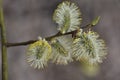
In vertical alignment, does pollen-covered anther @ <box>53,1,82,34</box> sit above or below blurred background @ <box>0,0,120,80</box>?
below

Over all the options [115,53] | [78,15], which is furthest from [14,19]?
[78,15]

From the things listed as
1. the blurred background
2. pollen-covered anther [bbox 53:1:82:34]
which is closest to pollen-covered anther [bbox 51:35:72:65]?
pollen-covered anther [bbox 53:1:82:34]

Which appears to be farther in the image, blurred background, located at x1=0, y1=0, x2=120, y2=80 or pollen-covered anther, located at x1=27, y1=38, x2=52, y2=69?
blurred background, located at x1=0, y1=0, x2=120, y2=80

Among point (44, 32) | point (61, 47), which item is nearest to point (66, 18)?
point (61, 47)

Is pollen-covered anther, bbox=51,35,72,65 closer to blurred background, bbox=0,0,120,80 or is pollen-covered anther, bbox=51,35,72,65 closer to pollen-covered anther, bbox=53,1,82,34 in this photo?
pollen-covered anther, bbox=53,1,82,34

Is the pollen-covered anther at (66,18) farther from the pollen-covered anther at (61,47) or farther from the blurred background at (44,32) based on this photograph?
the blurred background at (44,32)

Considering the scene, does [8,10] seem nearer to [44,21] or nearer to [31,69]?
[44,21]
